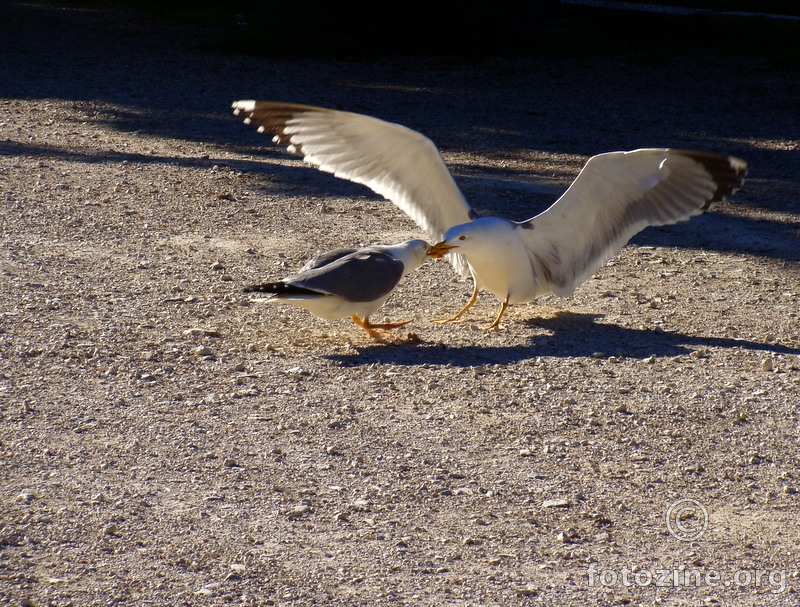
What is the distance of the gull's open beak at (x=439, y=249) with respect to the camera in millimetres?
5020

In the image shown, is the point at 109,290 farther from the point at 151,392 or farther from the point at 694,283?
the point at 694,283

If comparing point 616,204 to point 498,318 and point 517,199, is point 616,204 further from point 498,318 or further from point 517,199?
point 517,199

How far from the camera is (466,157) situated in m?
8.95

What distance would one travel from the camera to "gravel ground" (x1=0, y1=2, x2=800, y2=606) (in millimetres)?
2988

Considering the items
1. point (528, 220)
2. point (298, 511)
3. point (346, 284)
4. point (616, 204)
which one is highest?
point (616, 204)

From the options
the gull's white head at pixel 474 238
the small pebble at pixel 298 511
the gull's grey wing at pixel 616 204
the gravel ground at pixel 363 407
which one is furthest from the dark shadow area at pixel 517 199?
the small pebble at pixel 298 511

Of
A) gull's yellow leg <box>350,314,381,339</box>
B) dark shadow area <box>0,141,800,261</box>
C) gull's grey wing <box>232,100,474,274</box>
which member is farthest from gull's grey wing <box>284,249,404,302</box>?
dark shadow area <box>0,141,800,261</box>

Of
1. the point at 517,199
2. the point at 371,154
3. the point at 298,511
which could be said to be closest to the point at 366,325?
the point at 371,154

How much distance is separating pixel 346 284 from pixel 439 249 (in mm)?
590

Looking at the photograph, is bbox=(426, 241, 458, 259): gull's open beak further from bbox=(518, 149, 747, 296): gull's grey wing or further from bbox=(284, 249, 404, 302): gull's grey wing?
bbox=(518, 149, 747, 296): gull's grey wing

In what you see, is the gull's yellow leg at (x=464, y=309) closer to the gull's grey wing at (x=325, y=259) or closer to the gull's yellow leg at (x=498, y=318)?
the gull's yellow leg at (x=498, y=318)

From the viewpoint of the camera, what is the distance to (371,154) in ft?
17.8

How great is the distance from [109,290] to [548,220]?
230cm

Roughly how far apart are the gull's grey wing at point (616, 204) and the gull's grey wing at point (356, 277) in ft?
2.62
